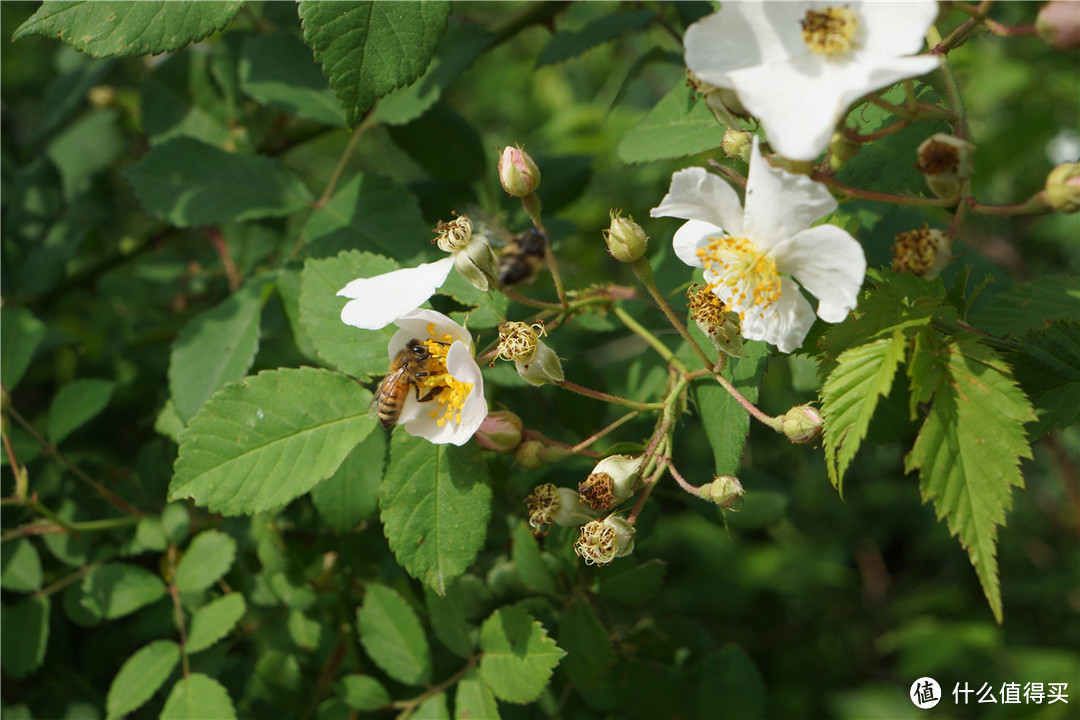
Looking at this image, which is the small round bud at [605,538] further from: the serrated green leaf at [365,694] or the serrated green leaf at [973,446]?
the serrated green leaf at [365,694]

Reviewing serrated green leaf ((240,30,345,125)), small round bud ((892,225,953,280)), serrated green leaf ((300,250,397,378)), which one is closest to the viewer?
Result: small round bud ((892,225,953,280))

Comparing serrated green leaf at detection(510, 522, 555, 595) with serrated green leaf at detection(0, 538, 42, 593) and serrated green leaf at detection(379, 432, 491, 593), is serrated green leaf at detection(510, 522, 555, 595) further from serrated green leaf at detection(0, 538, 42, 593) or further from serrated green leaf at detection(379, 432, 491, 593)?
serrated green leaf at detection(0, 538, 42, 593)

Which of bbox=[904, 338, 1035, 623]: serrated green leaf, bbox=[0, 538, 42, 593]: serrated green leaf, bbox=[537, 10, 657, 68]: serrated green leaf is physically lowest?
bbox=[0, 538, 42, 593]: serrated green leaf

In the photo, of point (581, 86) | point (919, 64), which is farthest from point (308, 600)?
point (581, 86)

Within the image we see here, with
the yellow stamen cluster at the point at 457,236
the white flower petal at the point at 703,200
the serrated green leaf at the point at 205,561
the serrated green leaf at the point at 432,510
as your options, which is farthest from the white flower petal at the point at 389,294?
the serrated green leaf at the point at 205,561

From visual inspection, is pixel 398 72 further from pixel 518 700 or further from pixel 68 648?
pixel 68 648

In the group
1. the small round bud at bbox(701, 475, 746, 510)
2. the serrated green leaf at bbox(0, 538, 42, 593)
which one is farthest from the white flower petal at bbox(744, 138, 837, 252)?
the serrated green leaf at bbox(0, 538, 42, 593)
